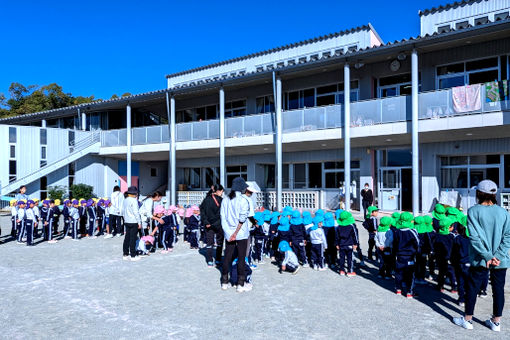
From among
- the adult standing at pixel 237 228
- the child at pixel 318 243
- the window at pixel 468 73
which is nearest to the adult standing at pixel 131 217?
the adult standing at pixel 237 228

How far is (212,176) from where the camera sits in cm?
2327

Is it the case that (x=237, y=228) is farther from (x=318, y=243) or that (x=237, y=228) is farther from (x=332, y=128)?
(x=332, y=128)

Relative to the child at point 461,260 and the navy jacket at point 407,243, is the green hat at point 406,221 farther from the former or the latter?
the child at point 461,260

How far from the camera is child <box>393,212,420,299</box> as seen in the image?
5.26 metres

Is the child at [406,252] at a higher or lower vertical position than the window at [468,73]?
lower

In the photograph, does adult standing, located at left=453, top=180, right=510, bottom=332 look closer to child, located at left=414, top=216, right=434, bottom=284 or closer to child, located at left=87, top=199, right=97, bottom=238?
child, located at left=414, top=216, right=434, bottom=284

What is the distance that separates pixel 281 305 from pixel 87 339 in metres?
2.47

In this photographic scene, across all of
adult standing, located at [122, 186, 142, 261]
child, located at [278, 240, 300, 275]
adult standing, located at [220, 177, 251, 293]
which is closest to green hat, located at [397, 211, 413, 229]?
child, located at [278, 240, 300, 275]

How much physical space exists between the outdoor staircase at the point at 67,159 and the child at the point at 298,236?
17.8m

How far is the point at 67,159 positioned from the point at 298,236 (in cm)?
1876

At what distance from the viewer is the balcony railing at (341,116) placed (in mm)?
11938

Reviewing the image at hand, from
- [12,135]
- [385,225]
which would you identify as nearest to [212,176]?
[12,135]

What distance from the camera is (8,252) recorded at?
9016 millimetres

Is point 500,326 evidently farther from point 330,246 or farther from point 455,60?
point 455,60
